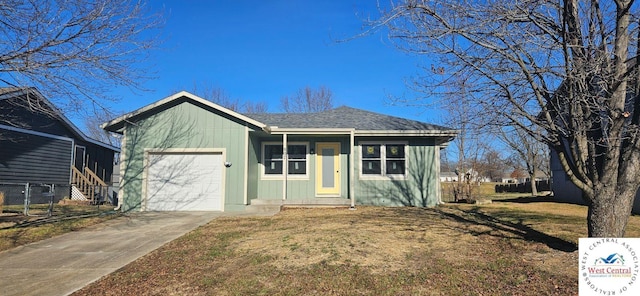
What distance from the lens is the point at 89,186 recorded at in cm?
1769

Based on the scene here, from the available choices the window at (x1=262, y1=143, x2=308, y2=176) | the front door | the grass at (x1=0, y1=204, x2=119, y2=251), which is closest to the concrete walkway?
the grass at (x1=0, y1=204, x2=119, y2=251)

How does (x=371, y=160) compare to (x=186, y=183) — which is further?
(x=371, y=160)

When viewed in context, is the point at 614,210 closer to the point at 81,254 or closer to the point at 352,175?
the point at 352,175

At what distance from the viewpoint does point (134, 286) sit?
198 inches

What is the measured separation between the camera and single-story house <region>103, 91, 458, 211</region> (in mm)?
12234

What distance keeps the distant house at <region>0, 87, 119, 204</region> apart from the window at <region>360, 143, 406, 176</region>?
10.7 m

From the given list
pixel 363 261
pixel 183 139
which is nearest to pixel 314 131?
pixel 183 139

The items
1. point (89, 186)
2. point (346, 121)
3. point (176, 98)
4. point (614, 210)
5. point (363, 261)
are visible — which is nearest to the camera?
A: point (614, 210)

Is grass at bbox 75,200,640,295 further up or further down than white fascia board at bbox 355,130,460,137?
further down

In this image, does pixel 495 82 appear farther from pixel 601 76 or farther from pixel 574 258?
pixel 574 258

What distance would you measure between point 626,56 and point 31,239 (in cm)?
1134

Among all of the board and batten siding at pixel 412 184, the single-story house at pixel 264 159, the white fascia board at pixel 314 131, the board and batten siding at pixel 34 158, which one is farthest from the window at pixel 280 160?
the board and batten siding at pixel 34 158

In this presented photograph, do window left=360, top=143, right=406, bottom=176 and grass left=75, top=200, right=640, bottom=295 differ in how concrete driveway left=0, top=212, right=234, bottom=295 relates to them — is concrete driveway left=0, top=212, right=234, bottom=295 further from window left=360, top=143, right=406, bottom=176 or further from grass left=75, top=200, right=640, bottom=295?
window left=360, top=143, right=406, bottom=176

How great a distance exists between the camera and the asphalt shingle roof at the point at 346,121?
13530 millimetres
